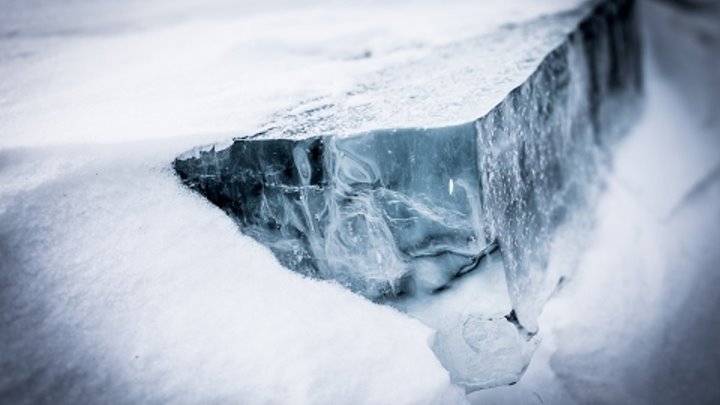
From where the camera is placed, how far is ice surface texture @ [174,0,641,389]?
0.90 m

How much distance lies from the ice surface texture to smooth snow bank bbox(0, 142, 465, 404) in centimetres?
7

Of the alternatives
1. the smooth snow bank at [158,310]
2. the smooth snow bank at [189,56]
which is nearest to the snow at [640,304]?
the smooth snow bank at [158,310]

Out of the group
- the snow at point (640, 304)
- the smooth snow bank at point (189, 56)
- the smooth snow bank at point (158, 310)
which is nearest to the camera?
the smooth snow bank at point (158, 310)

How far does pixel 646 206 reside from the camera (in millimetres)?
1685

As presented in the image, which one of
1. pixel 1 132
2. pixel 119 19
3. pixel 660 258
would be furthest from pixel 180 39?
pixel 660 258

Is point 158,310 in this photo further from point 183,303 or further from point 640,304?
point 640,304

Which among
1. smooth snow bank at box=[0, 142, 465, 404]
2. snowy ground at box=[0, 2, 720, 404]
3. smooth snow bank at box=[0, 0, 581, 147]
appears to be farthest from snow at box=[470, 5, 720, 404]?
smooth snow bank at box=[0, 0, 581, 147]

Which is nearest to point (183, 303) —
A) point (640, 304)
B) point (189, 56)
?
point (189, 56)

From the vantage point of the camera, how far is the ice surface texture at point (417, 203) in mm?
902

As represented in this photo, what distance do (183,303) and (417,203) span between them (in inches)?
22.6

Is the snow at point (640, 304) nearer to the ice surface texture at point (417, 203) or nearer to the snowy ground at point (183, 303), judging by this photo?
the snowy ground at point (183, 303)

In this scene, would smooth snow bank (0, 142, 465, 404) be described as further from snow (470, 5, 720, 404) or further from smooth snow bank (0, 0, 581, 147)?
snow (470, 5, 720, 404)

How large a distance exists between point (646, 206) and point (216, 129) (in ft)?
5.23

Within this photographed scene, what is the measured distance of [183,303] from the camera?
0.99m
